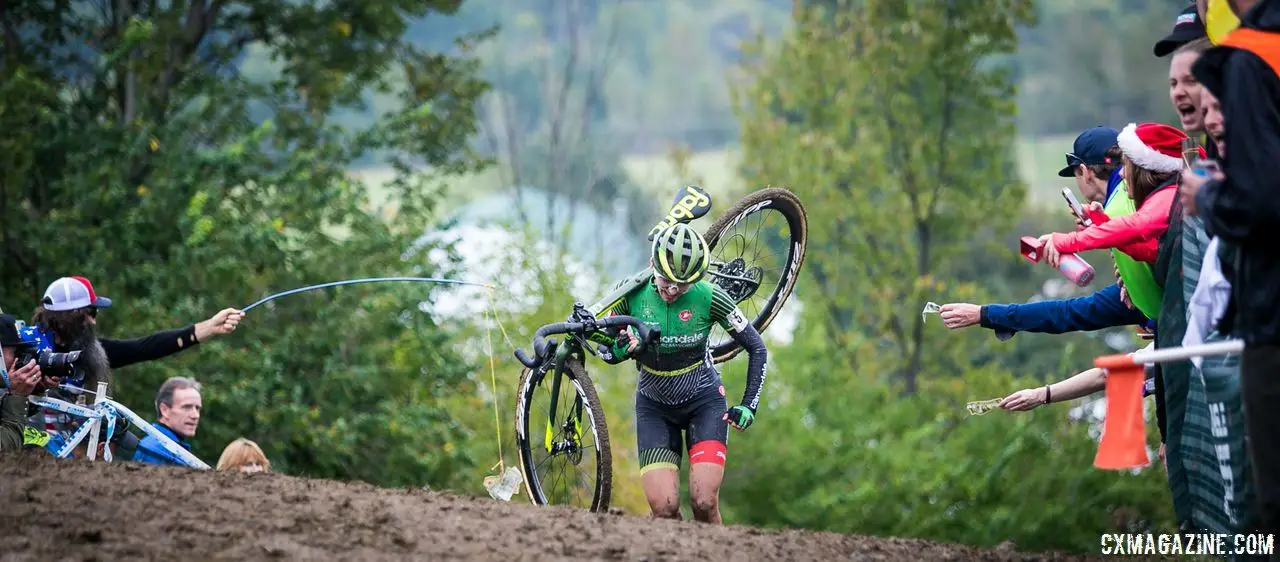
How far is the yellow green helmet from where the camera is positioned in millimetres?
8953

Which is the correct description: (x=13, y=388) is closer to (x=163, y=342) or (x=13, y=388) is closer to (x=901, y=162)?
(x=163, y=342)

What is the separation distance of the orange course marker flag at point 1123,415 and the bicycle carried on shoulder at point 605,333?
3.44 meters

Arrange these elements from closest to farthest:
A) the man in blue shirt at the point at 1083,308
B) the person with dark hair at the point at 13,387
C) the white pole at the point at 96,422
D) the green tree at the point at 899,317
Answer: the man in blue shirt at the point at 1083,308
the person with dark hair at the point at 13,387
the white pole at the point at 96,422
the green tree at the point at 899,317

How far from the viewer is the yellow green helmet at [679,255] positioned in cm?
895

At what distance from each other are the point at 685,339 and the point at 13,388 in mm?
4001

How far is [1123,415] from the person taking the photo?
19.7ft

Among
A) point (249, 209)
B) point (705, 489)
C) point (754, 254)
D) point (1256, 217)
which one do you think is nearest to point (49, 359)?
point (705, 489)

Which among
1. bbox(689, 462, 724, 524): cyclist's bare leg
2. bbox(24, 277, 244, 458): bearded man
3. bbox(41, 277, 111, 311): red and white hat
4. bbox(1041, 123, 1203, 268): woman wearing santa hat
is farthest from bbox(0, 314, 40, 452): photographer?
bbox(1041, 123, 1203, 268): woman wearing santa hat

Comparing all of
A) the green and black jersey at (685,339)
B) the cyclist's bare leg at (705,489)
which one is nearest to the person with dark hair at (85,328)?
the green and black jersey at (685,339)

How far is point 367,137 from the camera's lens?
23609 mm

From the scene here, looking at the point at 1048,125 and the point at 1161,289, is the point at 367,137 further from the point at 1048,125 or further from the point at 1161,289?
the point at 1048,125

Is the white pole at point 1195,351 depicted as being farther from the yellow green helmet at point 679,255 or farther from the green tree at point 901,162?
the green tree at point 901,162

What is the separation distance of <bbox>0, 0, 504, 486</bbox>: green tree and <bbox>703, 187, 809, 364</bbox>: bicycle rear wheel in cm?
866

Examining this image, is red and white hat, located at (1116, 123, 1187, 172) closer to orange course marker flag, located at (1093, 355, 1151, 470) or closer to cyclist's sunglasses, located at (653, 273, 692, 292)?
orange course marker flag, located at (1093, 355, 1151, 470)
